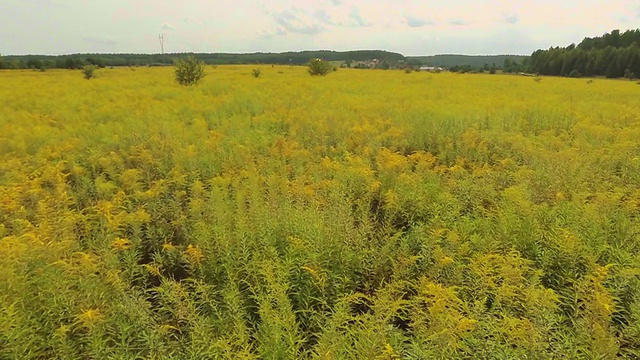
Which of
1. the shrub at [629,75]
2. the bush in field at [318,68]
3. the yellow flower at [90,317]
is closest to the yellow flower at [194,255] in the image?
the yellow flower at [90,317]

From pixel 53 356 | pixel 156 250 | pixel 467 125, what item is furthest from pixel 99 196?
pixel 467 125

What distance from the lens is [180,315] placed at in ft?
9.66

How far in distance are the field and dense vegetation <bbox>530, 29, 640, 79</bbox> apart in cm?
5002

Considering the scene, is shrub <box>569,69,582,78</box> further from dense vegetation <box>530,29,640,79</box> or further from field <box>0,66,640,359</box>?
field <box>0,66,640,359</box>

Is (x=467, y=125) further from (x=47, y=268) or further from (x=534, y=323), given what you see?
(x=47, y=268)

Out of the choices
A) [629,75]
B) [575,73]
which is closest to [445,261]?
[629,75]

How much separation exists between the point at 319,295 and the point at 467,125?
7.33 m

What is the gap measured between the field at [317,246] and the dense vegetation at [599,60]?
1969 inches

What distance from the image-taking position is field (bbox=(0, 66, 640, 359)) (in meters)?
2.72

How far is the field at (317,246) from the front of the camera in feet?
8.91

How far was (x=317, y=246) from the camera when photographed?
3691 millimetres

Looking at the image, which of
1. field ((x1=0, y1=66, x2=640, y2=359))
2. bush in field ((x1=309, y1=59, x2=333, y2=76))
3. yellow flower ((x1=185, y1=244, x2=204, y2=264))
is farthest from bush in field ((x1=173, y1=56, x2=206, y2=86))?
yellow flower ((x1=185, y1=244, x2=204, y2=264))

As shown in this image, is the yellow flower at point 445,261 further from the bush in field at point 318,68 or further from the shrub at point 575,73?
the shrub at point 575,73

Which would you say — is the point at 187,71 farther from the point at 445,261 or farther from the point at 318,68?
the point at 445,261
